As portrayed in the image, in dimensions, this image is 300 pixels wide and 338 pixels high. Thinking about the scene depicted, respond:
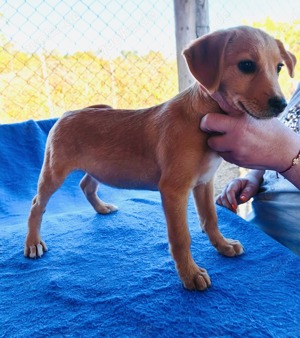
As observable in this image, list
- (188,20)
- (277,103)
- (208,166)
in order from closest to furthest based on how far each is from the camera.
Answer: (277,103) < (208,166) < (188,20)

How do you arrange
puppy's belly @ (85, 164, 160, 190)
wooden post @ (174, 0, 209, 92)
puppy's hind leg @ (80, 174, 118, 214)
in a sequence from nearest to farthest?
puppy's belly @ (85, 164, 160, 190) → puppy's hind leg @ (80, 174, 118, 214) → wooden post @ (174, 0, 209, 92)

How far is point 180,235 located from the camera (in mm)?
1091

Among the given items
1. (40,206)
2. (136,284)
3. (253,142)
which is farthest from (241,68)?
(40,206)

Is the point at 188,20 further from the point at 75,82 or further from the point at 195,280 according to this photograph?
the point at 195,280

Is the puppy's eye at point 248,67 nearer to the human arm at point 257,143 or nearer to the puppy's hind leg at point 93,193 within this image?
the human arm at point 257,143

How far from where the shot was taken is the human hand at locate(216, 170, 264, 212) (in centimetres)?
162

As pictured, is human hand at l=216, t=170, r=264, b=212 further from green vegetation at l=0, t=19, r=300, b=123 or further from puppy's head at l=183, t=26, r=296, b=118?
green vegetation at l=0, t=19, r=300, b=123

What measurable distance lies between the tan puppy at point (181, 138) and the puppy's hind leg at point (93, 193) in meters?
0.37

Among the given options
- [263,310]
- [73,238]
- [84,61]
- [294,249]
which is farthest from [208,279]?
[84,61]

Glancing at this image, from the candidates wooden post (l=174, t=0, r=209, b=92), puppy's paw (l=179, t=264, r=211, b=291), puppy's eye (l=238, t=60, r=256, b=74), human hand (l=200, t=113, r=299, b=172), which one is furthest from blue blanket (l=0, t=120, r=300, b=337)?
wooden post (l=174, t=0, r=209, b=92)

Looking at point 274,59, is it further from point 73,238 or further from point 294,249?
point 73,238

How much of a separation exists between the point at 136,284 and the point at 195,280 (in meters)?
0.21

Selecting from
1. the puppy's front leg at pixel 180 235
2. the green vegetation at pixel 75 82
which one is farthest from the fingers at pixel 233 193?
the green vegetation at pixel 75 82

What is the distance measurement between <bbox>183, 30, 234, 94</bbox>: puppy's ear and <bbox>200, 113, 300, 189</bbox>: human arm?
0.43 feet
